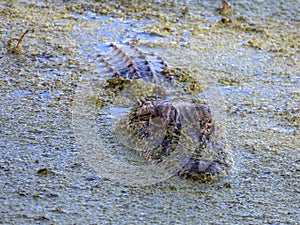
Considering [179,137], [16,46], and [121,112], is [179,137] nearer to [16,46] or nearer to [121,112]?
[121,112]

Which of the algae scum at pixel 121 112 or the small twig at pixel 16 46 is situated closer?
the algae scum at pixel 121 112

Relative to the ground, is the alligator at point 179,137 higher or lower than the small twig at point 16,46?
higher

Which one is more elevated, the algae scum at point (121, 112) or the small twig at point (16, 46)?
the small twig at point (16, 46)

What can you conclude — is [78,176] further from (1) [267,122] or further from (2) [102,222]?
(1) [267,122]

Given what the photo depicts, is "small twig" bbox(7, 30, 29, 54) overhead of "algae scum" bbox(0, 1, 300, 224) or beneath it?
overhead

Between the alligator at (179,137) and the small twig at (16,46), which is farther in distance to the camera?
the small twig at (16,46)

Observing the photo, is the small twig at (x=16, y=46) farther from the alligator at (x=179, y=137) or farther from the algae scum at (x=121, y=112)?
the alligator at (x=179, y=137)

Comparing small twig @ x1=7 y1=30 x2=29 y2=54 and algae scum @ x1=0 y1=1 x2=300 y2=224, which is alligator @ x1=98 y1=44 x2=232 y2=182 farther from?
small twig @ x1=7 y1=30 x2=29 y2=54

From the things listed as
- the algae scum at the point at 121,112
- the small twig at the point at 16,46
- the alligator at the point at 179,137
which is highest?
the alligator at the point at 179,137

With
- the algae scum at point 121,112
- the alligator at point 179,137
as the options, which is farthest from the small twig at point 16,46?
the alligator at point 179,137

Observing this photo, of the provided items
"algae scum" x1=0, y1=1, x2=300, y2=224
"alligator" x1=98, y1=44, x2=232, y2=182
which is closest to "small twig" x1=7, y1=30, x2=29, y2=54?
"algae scum" x1=0, y1=1, x2=300, y2=224

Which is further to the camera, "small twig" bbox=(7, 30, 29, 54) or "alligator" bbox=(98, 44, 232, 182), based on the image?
"small twig" bbox=(7, 30, 29, 54)
